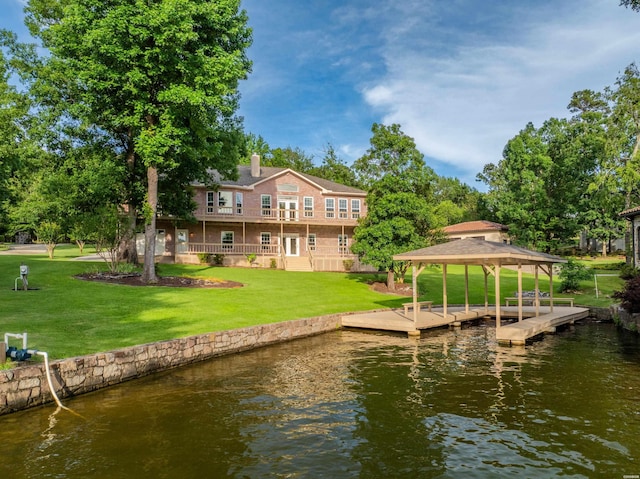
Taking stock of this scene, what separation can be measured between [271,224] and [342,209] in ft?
25.0

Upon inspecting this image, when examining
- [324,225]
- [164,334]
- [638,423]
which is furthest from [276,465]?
[324,225]

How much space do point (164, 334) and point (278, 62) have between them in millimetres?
34867

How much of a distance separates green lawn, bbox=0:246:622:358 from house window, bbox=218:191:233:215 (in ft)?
27.8

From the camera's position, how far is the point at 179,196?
29391 millimetres

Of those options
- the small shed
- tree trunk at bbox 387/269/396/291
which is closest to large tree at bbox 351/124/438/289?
tree trunk at bbox 387/269/396/291

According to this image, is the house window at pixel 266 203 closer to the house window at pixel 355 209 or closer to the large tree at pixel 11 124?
the house window at pixel 355 209

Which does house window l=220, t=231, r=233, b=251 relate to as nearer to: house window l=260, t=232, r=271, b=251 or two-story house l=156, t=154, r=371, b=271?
two-story house l=156, t=154, r=371, b=271

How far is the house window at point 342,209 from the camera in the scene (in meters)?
42.8

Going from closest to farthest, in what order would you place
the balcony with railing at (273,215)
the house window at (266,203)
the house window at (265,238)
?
the balcony with railing at (273,215) < the house window at (266,203) < the house window at (265,238)

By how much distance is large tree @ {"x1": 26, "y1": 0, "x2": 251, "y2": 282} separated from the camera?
2034 centimetres

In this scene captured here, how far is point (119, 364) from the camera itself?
→ 1043 centimetres

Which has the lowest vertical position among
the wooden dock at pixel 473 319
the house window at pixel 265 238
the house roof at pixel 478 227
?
the wooden dock at pixel 473 319

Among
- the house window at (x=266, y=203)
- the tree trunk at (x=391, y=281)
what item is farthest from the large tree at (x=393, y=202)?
the house window at (x=266, y=203)

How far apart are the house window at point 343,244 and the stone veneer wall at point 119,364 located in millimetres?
24967
